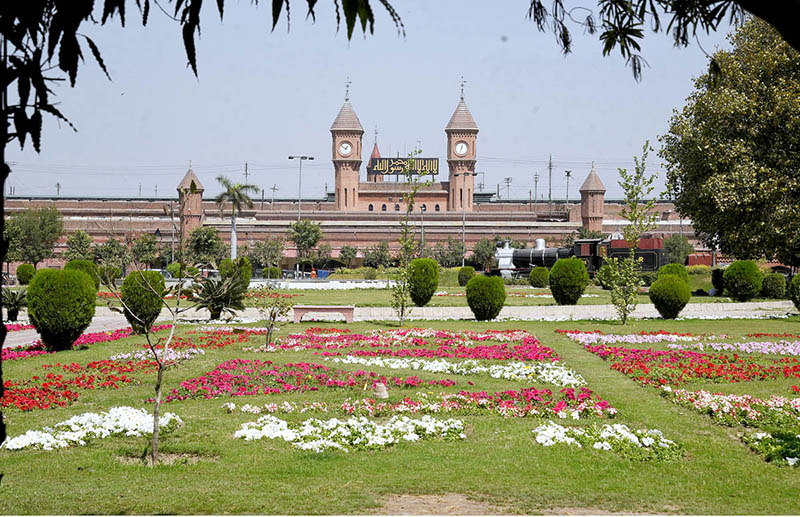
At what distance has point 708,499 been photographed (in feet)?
15.6

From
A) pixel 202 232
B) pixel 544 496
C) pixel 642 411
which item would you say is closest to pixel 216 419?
pixel 544 496

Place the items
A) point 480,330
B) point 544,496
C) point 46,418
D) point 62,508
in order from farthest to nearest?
point 480,330
point 46,418
point 544,496
point 62,508

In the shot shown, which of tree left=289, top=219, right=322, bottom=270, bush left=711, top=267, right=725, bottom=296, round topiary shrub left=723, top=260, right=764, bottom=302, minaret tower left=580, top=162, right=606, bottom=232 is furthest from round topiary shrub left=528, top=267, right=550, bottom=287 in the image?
minaret tower left=580, top=162, right=606, bottom=232

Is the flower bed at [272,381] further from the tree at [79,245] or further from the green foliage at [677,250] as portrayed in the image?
the green foliage at [677,250]

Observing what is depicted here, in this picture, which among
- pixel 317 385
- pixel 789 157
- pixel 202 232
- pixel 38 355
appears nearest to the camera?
pixel 317 385

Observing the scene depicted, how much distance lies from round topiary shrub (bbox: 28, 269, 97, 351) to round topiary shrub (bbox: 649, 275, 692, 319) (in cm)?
1299

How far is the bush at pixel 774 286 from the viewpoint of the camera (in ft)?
91.2

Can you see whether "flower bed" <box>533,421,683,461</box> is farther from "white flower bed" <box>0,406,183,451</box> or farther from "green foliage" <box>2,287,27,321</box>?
"green foliage" <box>2,287,27,321</box>

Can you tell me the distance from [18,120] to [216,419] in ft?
18.3

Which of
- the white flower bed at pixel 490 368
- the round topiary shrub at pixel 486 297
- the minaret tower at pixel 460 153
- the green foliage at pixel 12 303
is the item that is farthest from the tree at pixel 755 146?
the minaret tower at pixel 460 153

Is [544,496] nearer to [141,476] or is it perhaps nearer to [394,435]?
[394,435]

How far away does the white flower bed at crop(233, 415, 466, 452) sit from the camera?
6109 millimetres

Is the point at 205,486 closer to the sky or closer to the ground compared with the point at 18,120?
closer to the ground

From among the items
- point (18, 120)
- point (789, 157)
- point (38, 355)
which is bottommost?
point (38, 355)
